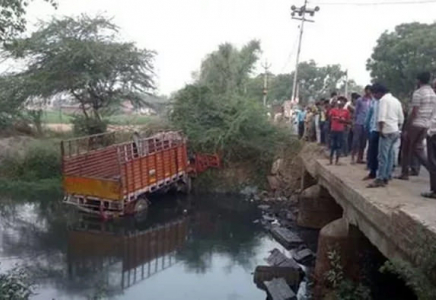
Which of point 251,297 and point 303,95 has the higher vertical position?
point 303,95

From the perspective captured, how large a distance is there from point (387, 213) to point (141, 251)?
27.5 feet

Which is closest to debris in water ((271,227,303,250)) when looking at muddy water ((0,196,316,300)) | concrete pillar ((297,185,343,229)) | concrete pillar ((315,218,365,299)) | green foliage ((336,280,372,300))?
muddy water ((0,196,316,300))

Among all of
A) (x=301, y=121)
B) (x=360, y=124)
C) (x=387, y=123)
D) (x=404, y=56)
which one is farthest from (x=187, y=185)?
(x=404, y=56)

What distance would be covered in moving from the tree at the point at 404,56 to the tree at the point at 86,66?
15.4 metres

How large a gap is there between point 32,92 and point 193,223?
11.2 metres

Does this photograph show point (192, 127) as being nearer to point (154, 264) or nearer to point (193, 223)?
point (193, 223)

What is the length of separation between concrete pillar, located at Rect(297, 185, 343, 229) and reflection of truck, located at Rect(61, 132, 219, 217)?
4.93 metres

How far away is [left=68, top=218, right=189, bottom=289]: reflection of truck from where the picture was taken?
11828 mm

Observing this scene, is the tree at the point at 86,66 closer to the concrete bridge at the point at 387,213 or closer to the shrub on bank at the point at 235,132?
the shrub on bank at the point at 235,132

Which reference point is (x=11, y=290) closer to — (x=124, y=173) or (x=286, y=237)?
(x=286, y=237)

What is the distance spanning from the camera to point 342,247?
30.4 ft

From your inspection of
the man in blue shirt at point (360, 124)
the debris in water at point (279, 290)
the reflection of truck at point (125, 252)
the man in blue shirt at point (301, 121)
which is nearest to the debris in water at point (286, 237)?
the reflection of truck at point (125, 252)

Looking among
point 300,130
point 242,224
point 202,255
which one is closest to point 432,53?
point 300,130

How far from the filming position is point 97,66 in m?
24.4
